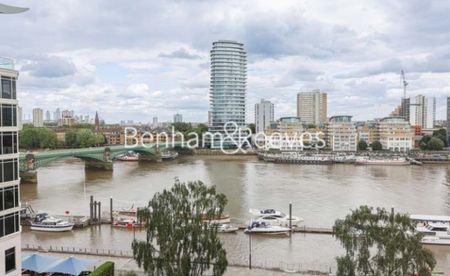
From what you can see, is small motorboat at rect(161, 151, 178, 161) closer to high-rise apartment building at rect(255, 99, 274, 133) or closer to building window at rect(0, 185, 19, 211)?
high-rise apartment building at rect(255, 99, 274, 133)

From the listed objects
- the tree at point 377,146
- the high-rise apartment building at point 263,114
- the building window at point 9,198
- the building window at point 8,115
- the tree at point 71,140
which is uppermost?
the high-rise apartment building at point 263,114

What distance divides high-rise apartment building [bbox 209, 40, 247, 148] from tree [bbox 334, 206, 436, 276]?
93335 mm

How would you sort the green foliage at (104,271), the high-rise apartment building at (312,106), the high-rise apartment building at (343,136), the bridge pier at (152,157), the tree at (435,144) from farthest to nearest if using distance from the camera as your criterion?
1. the high-rise apartment building at (312,106)
2. the high-rise apartment building at (343,136)
3. the tree at (435,144)
4. the bridge pier at (152,157)
5. the green foliage at (104,271)

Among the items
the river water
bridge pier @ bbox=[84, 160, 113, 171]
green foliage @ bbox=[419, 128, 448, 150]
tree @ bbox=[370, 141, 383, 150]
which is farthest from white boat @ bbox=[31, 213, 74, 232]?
tree @ bbox=[370, 141, 383, 150]

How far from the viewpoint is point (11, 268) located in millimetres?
12672

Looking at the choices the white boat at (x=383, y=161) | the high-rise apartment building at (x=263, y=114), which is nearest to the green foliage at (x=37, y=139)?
the high-rise apartment building at (x=263, y=114)

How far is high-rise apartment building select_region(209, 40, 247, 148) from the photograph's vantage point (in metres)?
108

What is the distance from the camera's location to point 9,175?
40.9ft

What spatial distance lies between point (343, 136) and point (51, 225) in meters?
77.6

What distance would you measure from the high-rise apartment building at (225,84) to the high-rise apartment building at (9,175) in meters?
94.6

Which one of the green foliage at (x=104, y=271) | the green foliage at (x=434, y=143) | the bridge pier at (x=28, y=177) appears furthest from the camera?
the green foliage at (x=434, y=143)

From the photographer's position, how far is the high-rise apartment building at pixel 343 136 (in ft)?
314

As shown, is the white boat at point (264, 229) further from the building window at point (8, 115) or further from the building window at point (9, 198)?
the building window at point (8, 115)

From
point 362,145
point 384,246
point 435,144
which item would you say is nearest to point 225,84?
point 362,145
